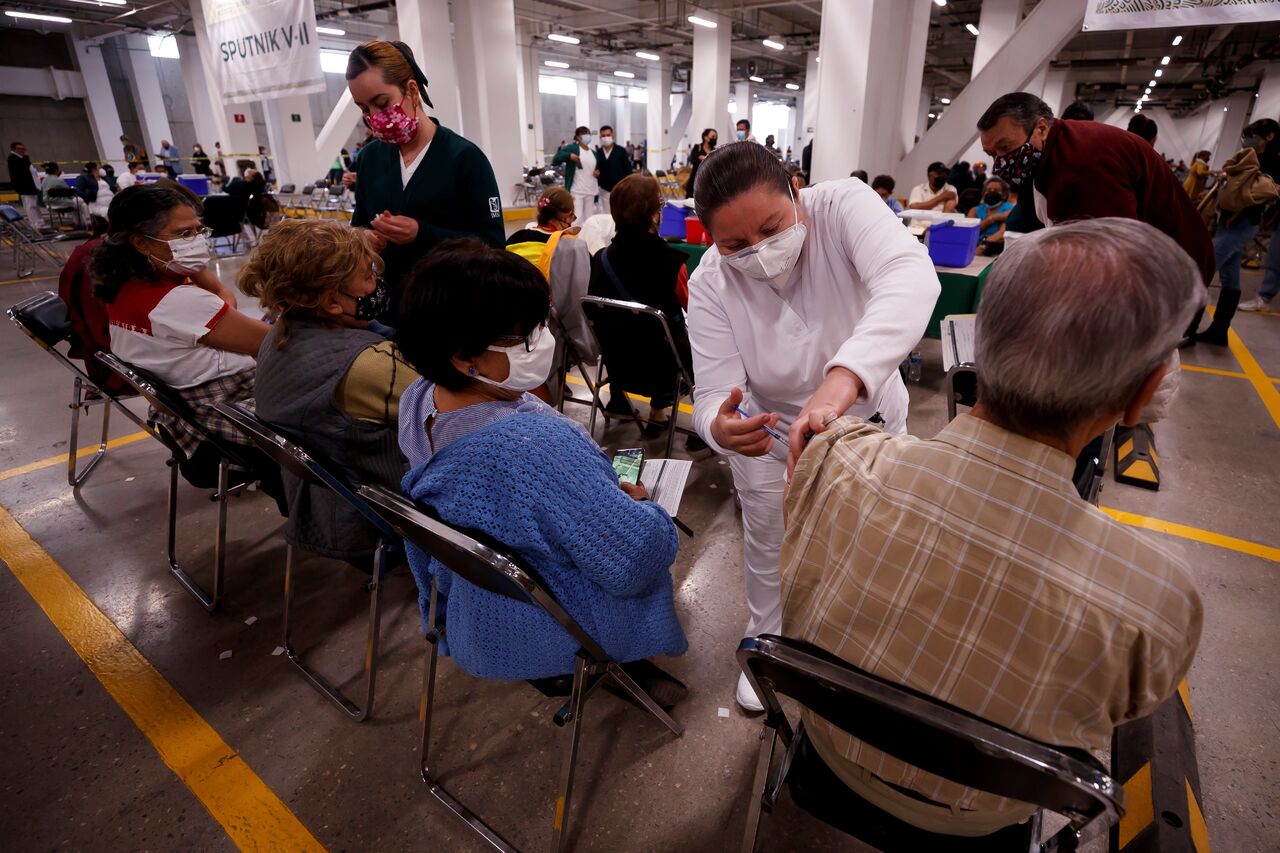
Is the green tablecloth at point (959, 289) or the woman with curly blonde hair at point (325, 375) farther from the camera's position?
the green tablecloth at point (959, 289)

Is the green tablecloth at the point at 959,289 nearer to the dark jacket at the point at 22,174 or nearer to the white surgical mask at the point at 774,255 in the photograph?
the white surgical mask at the point at 774,255

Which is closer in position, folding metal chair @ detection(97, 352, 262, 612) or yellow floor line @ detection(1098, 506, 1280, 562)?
folding metal chair @ detection(97, 352, 262, 612)

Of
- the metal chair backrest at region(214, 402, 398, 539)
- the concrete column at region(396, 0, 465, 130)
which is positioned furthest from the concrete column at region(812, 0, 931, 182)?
the metal chair backrest at region(214, 402, 398, 539)

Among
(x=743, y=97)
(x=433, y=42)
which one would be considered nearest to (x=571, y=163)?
(x=433, y=42)

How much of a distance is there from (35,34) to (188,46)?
426cm

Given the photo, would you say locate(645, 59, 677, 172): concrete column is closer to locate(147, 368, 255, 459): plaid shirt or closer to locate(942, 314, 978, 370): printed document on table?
locate(942, 314, 978, 370): printed document on table

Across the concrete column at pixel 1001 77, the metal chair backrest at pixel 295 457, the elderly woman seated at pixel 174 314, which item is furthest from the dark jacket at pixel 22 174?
the concrete column at pixel 1001 77

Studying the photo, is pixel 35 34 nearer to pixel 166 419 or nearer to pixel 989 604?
pixel 166 419

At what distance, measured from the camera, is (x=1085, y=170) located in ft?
6.93

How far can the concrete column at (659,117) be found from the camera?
20.5 metres

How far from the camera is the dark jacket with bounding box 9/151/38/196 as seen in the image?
10.8 meters

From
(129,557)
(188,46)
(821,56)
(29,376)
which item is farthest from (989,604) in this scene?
(188,46)

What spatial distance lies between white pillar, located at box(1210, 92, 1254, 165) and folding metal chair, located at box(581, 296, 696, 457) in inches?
1026

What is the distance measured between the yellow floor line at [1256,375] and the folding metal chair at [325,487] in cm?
481
